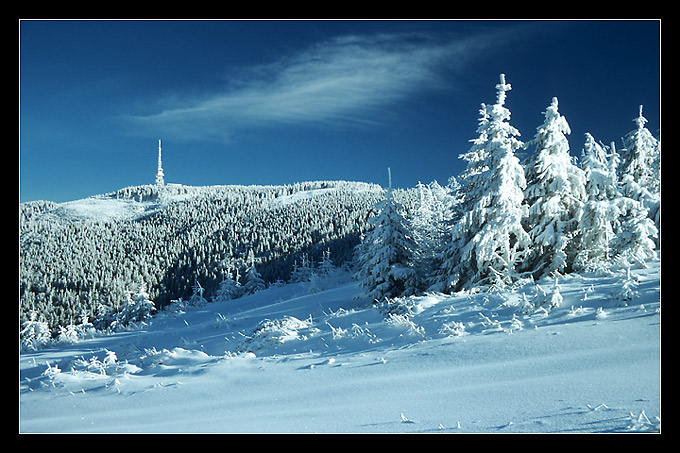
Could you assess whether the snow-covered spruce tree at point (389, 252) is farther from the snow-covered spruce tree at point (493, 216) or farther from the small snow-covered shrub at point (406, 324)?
the small snow-covered shrub at point (406, 324)

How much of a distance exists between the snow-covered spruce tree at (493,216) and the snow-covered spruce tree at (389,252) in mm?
3508

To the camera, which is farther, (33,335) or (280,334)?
(33,335)

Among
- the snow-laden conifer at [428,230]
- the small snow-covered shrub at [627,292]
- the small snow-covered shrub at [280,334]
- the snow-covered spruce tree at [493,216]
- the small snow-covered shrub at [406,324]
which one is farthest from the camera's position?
the snow-laden conifer at [428,230]

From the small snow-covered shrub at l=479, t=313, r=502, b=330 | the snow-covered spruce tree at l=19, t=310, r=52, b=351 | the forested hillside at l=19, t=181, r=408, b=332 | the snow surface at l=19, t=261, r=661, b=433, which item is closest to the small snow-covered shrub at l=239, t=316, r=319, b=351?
the snow surface at l=19, t=261, r=661, b=433

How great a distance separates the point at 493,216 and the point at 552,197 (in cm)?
251

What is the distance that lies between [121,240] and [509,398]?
4334 inches

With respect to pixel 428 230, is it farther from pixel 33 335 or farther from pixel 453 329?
pixel 33 335

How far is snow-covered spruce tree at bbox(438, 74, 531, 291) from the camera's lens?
1472 cm

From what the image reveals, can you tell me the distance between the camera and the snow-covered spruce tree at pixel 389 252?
1989cm

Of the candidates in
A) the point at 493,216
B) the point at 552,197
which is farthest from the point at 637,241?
the point at 493,216

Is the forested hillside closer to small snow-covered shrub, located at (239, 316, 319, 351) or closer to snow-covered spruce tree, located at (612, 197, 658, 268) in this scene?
small snow-covered shrub, located at (239, 316, 319, 351)

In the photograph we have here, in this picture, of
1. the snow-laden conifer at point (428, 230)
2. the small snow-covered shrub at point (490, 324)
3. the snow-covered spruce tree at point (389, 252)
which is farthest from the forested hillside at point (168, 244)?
the small snow-covered shrub at point (490, 324)

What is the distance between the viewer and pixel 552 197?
15.0m

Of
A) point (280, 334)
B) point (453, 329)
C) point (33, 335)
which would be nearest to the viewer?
point (453, 329)
